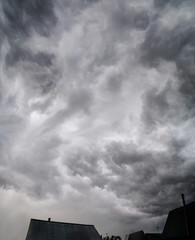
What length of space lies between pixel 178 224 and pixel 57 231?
71.2ft

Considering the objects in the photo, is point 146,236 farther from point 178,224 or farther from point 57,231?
point 57,231

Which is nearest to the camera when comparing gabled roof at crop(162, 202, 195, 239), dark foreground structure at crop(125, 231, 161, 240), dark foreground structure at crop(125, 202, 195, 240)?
dark foreground structure at crop(125, 202, 195, 240)

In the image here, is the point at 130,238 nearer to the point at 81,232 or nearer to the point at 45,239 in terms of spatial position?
the point at 81,232

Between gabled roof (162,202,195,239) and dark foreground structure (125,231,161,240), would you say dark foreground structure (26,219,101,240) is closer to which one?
gabled roof (162,202,195,239)

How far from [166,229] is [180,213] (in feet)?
16.2

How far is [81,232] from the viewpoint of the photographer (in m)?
32.2

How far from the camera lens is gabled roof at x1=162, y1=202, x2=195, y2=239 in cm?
2934

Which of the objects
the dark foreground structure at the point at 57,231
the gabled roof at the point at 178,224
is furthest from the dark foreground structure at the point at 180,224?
the dark foreground structure at the point at 57,231

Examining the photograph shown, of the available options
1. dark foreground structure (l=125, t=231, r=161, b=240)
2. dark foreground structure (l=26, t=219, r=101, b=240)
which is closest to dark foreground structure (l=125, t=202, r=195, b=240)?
dark foreground structure (l=26, t=219, r=101, b=240)

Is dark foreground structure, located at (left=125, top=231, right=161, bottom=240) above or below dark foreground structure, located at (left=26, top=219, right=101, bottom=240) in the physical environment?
above

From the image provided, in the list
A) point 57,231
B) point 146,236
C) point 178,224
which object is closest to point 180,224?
point 178,224

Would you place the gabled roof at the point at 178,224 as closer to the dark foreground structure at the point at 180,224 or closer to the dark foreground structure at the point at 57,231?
the dark foreground structure at the point at 180,224

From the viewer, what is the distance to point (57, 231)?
29.6 m

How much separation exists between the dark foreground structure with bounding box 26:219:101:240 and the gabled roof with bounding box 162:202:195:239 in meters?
13.7
